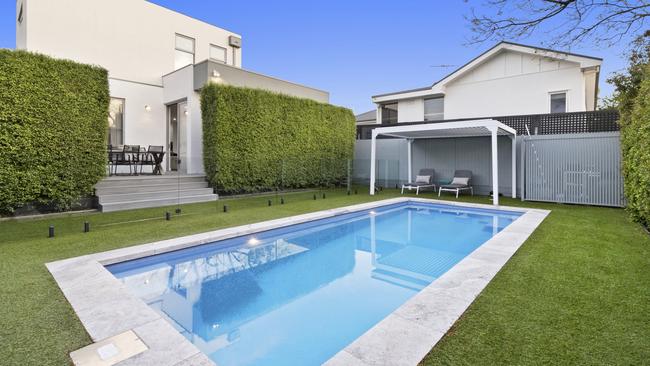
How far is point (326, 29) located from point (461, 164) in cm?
827

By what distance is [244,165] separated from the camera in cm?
1127

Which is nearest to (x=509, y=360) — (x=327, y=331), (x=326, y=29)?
(x=327, y=331)

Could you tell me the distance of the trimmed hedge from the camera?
5.78m

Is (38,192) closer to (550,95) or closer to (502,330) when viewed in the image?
(502,330)

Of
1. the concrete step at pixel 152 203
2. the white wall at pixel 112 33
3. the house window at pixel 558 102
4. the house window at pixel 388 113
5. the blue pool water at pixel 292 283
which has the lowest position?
the blue pool water at pixel 292 283

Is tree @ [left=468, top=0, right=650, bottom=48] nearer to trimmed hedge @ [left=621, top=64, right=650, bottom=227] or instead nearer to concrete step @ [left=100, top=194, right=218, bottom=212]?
trimmed hedge @ [left=621, top=64, right=650, bottom=227]

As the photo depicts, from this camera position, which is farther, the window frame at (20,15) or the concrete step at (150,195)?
the window frame at (20,15)

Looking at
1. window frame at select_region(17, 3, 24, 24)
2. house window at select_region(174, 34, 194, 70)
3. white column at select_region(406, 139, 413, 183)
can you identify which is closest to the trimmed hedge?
white column at select_region(406, 139, 413, 183)

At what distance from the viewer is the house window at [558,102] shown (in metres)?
14.2

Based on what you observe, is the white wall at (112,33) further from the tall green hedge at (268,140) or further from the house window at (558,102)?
the house window at (558,102)

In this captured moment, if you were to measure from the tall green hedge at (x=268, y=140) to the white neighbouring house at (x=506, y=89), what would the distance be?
5417 millimetres

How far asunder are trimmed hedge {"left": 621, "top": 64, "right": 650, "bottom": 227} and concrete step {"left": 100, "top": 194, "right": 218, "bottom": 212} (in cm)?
1017

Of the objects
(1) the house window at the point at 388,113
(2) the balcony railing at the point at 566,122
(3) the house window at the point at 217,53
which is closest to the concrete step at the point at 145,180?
(3) the house window at the point at 217,53

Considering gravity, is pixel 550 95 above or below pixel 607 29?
above
